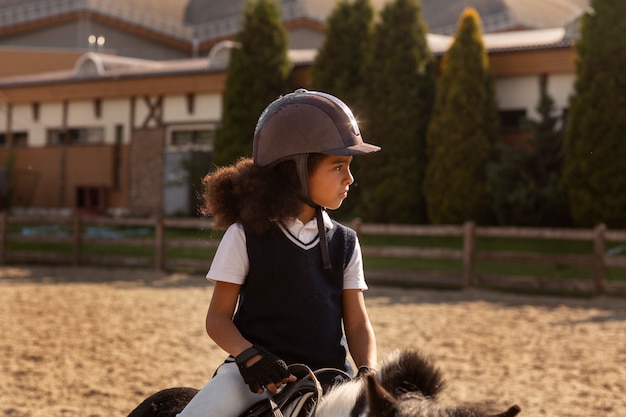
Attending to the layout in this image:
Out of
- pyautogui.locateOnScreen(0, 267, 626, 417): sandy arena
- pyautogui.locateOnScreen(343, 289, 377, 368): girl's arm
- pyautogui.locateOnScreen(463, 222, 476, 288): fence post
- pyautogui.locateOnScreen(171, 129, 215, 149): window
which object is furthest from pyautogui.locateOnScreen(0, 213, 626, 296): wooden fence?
pyautogui.locateOnScreen(343, 289, 377, 368): girl's arm

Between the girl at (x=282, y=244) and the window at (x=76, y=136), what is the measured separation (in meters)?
22.3

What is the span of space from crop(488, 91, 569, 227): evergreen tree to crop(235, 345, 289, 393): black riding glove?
44.0 ft

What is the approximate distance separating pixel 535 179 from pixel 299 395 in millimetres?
14339

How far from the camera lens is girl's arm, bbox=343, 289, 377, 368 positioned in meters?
2.18

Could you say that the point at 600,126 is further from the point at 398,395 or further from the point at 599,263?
the point at 398,395

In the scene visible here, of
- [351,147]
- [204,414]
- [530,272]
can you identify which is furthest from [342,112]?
[530,272]

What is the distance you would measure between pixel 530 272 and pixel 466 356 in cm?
688

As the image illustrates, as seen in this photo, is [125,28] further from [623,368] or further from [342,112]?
[342,112]

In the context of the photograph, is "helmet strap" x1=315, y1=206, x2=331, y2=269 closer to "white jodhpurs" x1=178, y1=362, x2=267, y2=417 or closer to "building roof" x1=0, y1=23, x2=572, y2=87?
"white jodhpurs" x1=178, y1=362, x2=267, y2=417

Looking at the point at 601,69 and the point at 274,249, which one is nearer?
the point at 274,249

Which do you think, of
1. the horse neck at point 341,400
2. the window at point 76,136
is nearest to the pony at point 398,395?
the horse neck at point 341,400

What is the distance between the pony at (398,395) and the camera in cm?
144

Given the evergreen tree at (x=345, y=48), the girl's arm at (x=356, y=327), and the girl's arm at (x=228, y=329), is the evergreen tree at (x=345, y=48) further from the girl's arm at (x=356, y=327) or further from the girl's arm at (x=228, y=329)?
the girl's arm at (x=228, y=329)

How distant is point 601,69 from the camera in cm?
1474
